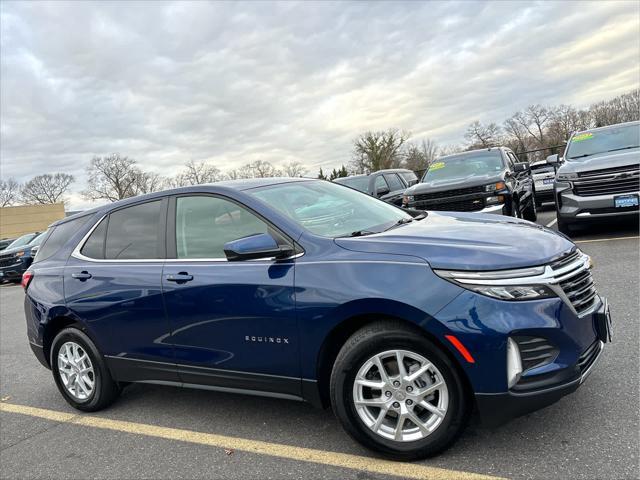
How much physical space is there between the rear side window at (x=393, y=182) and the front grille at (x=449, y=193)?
4129mm

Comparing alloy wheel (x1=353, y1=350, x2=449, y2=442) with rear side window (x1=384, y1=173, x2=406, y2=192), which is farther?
rear side window (x1=384, y1=173, x2=406, y2=192)

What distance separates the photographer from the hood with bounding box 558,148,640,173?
7.69 metres

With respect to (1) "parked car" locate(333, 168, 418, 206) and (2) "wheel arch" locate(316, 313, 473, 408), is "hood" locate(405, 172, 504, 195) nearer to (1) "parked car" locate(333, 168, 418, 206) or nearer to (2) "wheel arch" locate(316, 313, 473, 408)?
(1) "parked car" locate(333, 168, 418, 206)

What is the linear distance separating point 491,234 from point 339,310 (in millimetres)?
1029

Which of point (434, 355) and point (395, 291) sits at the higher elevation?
point (395, 291)

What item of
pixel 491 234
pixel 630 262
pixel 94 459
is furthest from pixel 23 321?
pixel 630 262

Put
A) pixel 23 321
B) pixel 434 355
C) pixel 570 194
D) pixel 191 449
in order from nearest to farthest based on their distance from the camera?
pixel 434 355
pixel 191 449
pixel 570 194
pixel 23 321

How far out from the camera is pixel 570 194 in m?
8.18

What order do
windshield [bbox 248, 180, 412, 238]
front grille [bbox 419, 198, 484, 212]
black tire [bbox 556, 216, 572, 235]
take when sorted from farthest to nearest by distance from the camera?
1. front grille [bbox 419, 198, 484, 212]
2. black tire [bbox 556, 216, 572, 235]
3. windshield [bbox 248, 180, 412, 238]

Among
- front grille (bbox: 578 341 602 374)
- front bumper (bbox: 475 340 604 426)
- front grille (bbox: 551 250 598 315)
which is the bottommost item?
front bumper (bbox: 475 340 604 426)

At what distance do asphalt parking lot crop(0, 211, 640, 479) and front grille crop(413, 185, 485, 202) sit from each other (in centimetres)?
432

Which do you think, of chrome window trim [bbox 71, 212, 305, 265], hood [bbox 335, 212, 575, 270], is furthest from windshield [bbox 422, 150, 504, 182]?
chrome window trim [bbox 71, 212, 305, 265]

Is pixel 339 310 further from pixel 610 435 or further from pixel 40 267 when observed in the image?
pixel 40 267

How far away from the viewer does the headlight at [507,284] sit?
2498 millimetres
